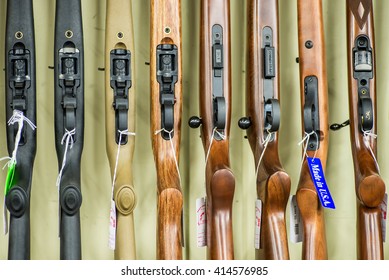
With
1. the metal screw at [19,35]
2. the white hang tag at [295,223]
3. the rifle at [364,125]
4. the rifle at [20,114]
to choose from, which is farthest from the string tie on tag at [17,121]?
the rifle at [364,125]

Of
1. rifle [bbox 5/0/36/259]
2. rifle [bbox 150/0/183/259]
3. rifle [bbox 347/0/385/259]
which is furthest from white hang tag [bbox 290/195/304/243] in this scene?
rifle [bbox 5/0/36/259]

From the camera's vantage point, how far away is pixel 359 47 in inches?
66.5

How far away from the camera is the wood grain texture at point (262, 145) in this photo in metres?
1.61

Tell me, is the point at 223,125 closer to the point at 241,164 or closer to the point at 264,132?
the point at 264,132

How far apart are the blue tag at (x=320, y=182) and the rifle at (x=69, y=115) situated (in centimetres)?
54

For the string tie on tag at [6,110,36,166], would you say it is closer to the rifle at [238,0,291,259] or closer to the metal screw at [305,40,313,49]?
the rifle at [238,0,291,259]

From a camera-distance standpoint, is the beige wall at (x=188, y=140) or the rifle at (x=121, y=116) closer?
the rifle at (x=121, y=116)

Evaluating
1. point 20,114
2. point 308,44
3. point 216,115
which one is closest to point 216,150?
point 216,115

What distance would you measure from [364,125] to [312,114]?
128 mm

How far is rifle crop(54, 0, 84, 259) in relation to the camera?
61.8 inches

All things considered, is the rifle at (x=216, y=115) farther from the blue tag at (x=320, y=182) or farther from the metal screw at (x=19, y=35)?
the metal screw at (x=19, y=35)
